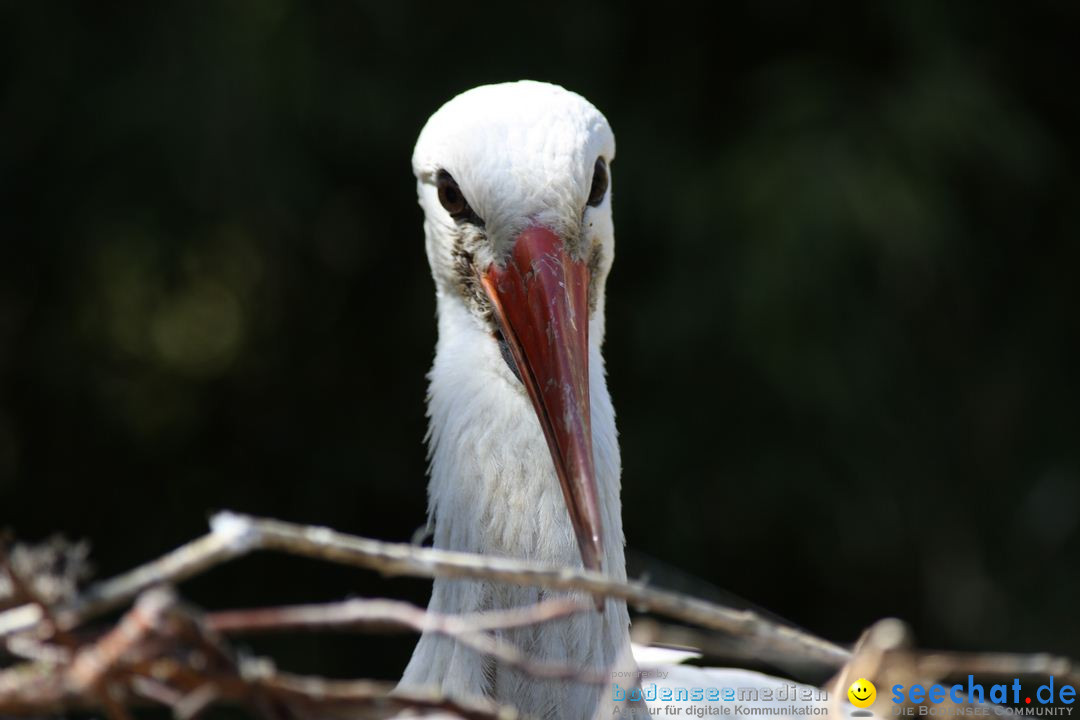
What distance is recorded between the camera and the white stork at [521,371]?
1.08 m

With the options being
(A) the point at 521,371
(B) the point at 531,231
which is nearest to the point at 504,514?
(A) the point at 521,371

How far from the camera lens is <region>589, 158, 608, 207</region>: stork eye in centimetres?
121

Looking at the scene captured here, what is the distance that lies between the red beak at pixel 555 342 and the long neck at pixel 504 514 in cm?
6

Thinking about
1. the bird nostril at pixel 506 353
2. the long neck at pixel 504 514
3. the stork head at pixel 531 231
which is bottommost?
the long neck at pixel 504 514

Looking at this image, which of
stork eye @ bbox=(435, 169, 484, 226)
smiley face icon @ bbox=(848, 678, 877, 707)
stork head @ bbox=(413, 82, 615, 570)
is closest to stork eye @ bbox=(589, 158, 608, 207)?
stork head @ bbox=(413, 82, 615, 570)

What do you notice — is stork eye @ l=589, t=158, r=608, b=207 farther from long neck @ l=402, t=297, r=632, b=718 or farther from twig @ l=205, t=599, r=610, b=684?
twig @ l=205, t=599, r=610, b=684

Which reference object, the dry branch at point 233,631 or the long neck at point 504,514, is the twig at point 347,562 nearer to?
the dry branch at point 233,631

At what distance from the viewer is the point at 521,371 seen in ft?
3.60

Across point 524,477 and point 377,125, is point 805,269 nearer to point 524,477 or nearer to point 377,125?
point 377,125

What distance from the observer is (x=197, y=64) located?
2.45 m

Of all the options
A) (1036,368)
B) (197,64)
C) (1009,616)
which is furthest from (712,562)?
(197,64)

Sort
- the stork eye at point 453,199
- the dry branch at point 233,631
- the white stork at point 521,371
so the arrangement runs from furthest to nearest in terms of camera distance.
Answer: the stork eye at point 453,199 → the white stork at point 521,371 → the dry branch at point 233,631

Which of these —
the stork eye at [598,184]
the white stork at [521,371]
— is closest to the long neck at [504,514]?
the white stork at [521,371]

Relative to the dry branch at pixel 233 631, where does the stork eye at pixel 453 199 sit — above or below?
above
